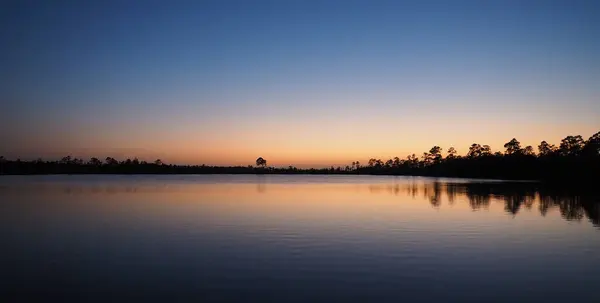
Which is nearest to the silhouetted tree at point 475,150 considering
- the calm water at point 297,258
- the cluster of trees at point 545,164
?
the cluster of trees at point 545,164

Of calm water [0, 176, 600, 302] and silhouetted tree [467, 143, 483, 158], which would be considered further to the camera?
silhouetted tree [467, 143, 483, 158]

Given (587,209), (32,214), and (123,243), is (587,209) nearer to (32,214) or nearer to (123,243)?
(123,243)

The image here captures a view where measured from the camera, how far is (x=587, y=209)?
124 feet

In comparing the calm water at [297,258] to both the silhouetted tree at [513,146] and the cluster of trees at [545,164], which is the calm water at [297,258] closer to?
the cluster of trees at [545,164]

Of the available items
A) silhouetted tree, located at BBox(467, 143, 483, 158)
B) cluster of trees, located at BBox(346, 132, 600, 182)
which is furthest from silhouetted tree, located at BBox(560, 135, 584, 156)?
silhouetted tree, located at BBox(467, 143, 483, 158)

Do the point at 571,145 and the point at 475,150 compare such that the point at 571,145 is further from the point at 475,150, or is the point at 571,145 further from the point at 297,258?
the point at 297,258

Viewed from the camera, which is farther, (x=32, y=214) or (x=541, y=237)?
(x=32, y=214)

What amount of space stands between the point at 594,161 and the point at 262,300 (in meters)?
99.4

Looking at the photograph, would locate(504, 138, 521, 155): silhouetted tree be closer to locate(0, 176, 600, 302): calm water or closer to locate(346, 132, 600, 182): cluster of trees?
locate(346, 132, 600, 182): cluster of trees

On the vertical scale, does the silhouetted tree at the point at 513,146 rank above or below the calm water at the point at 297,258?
above

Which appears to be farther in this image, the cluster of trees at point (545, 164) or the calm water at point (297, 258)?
the cluster of trees at point (545, 164)

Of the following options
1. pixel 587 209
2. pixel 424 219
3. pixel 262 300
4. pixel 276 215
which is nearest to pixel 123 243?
pixel 262 300

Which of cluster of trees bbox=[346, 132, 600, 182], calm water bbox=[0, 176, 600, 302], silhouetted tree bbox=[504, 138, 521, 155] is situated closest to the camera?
calm water bbox=[0, 176, 600, 302]

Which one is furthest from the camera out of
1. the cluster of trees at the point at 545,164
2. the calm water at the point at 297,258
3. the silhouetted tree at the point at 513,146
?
the silhouetted tree at the point at 513,146
